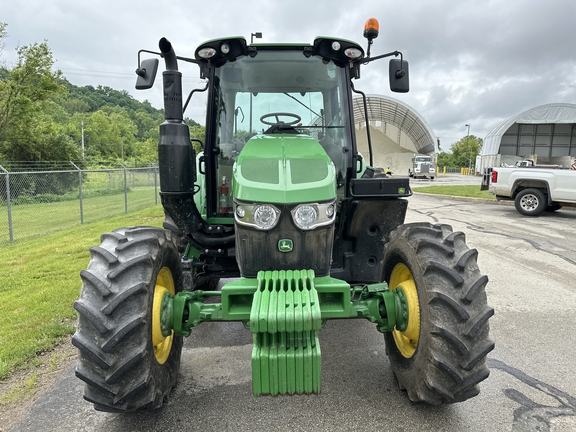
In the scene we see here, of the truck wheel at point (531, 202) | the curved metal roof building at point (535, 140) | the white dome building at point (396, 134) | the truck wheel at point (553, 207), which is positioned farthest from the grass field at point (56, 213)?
the curved metal roof building at point (535, 140)

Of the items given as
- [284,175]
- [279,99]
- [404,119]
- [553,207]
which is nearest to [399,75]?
[279,99]

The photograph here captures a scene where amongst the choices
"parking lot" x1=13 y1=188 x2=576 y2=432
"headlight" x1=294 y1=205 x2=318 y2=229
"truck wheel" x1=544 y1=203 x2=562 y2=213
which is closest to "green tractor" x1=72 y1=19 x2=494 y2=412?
"headlight" x1=294 y1=205 x2=318 y2=229

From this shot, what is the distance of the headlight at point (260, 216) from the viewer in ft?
8.68

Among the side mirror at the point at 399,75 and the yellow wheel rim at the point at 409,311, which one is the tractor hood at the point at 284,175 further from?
the side mirror at the point at 399,75

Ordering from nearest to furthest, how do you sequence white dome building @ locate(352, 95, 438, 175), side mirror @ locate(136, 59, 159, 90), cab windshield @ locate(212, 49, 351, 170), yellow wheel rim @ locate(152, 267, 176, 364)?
yellow wheel rim @ locate(152, 267, 176, 364) → side mirror @ locate(136, 59, 159, 90) → cab windshield @ locate(212, 49, 351, 170) → white dome building @ locate(352, 95, 438, 175)

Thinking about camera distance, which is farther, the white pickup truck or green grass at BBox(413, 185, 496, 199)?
green grass at BBox(413, 185, 496, 199)

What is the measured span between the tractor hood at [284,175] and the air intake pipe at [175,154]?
0.55 meters

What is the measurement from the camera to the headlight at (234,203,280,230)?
2646 millimetres

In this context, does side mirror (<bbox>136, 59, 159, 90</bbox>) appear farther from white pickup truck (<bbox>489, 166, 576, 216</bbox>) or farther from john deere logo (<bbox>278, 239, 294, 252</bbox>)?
white pickup truck (<bbox>489, 166, 576, 216</bbox>)

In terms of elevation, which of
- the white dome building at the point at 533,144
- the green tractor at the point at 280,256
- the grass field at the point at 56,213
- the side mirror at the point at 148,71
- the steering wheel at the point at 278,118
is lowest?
the grass field at the point at 56,213

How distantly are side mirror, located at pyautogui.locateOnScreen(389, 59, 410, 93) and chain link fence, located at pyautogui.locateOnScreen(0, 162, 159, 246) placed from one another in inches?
344

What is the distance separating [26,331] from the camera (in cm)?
398

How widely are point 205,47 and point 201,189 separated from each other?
1.42 m

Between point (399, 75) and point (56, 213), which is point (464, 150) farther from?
point (399, 75)
